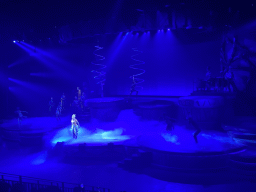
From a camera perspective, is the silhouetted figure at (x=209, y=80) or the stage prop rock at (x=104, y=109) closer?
the silhouetted figure at (x=209, y=80)

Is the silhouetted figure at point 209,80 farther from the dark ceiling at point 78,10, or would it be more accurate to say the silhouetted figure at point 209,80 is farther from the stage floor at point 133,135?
A: the dark ceiling at point 78,10

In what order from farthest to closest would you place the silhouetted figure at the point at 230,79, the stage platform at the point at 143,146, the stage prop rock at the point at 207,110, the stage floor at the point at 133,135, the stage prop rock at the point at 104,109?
the stage prop rock at the point at 104,109
the silhouetted figure at the point at 230,79
the stage prop rock at the point at 207,110
the stage floor at the point at 133,135
the stage platform at the point at 143,146

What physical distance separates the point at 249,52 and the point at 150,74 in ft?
19.2

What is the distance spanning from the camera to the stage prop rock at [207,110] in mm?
9820

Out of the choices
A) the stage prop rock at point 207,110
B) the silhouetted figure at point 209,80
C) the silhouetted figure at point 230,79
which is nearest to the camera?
the stage prop rock at point 207,110

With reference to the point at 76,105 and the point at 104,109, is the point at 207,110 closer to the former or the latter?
the point at 104,109

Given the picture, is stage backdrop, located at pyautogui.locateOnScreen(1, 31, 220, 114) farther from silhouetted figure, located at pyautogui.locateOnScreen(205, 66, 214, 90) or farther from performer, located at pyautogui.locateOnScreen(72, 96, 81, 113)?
performer, located at pyautogui.locateOnScreen(72, 96, 81, 113)

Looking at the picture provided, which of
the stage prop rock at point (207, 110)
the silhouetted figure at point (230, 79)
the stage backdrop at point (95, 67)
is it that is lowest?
the stage prop rock at point (207, 110)

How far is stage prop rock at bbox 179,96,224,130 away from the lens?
387 inches

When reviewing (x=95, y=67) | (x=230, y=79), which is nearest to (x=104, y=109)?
(x=95, y=67)

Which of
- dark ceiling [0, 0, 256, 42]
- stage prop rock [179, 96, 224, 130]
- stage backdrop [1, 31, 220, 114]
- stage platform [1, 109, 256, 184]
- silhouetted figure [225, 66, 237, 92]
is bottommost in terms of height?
stage platform [1, 109, 256, 184]

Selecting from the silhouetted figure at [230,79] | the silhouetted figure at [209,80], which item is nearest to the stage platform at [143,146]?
the silhouetted figure at [209,80]

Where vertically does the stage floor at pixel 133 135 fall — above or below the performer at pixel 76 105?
below

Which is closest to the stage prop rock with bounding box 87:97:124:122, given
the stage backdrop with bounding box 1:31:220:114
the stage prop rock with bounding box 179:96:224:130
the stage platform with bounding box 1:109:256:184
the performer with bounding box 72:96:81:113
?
the stage platform with bounding box 1:109:256:184
